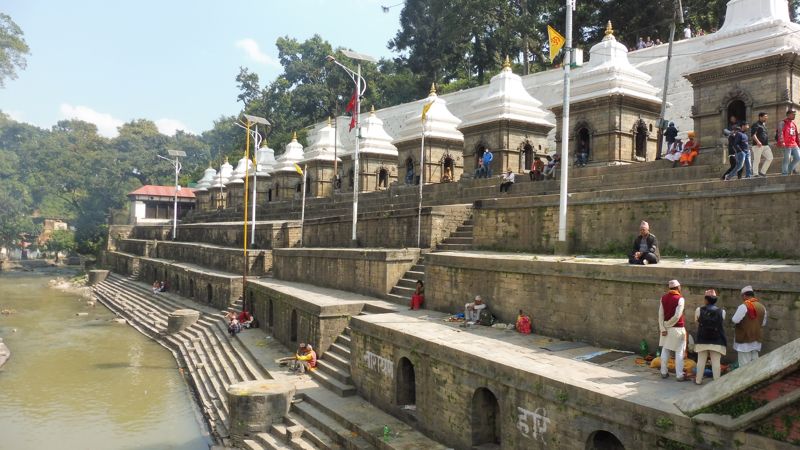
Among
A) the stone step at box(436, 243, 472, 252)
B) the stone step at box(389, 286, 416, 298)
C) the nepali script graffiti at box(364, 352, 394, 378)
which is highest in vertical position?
the stone step at box(436, 243, 472, 252)

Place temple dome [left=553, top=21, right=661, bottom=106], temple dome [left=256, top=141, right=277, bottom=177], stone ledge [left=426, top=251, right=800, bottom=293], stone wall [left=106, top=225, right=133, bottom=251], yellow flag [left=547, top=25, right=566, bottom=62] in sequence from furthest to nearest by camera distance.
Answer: stone wall [left=106, top=225, right=133, bottom=251], temple dome [left=256, top=141, right=277, bottom=177], temple dome [left=553, top=21, right=661, bottom=106], yellow flag [left=547, top=25, right=566, bottom=62], stone ledge [left=426, top=251, right=800, bottom=293]

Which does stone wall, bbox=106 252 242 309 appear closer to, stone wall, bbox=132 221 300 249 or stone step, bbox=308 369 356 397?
stone wall, bbox=132 221 300 249

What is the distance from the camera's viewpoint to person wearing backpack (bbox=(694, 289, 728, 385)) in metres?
5.89

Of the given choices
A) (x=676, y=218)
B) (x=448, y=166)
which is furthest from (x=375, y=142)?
(x=676, y=218)

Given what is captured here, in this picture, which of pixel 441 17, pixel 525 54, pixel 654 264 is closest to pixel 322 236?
pixel 654 264

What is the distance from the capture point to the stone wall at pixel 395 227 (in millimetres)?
14156

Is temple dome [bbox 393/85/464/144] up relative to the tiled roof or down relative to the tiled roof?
up

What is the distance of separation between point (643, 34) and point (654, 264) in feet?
73.2

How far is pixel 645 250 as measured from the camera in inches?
307

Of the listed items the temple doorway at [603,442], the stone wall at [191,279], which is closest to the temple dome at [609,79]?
the temple doorway at [603,442]

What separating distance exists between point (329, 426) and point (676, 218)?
633 cm

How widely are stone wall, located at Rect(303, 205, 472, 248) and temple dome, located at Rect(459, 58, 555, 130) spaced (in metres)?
4.22

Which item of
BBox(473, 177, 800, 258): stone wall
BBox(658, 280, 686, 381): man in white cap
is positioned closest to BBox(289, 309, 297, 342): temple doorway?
BBox(473, 177, 800, 258): stone wall

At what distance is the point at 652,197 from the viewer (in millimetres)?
9117
